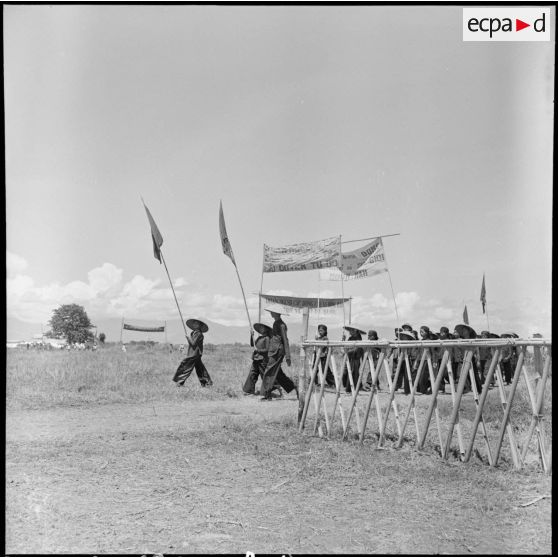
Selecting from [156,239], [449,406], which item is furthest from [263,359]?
[449,406]

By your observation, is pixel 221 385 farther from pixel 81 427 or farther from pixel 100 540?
pixel 100 540

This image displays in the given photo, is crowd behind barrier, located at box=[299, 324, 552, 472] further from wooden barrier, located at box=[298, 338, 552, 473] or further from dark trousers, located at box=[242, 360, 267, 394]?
dark trousers, located at box=[242, 360, 267, 394]

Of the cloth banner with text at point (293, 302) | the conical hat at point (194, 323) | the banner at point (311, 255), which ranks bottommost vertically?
the conical hat at point (194, 323)

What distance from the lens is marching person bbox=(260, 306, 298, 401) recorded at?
11.7m

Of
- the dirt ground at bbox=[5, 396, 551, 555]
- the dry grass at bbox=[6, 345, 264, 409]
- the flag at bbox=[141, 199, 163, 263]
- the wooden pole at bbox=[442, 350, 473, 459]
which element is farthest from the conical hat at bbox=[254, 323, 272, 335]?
the wooden pole at bbox=[442, 350, 473, 459]

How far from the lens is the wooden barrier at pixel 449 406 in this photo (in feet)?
18.7

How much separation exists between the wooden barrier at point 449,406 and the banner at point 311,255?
1.34 metres

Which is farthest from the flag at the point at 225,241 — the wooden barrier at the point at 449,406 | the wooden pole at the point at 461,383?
the wooden pole at the point at 461,383

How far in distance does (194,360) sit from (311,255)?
5023 millimetres

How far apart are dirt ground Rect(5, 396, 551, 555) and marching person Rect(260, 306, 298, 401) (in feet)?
13.1

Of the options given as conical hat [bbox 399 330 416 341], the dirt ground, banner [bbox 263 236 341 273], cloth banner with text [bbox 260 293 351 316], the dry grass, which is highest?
banner [bbox 263 236 341 273]

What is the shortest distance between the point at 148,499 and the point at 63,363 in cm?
1211

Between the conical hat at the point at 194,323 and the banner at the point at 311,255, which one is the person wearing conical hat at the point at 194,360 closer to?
the conical hat at the point at 194,323

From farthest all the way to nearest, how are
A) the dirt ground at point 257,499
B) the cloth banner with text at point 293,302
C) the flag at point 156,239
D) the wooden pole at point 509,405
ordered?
1. the flag at point 156,239
2. the cloth banner with text at point 293,302
3. the wooden pole at point 509,405
4. the dirt ground at point 257,499
